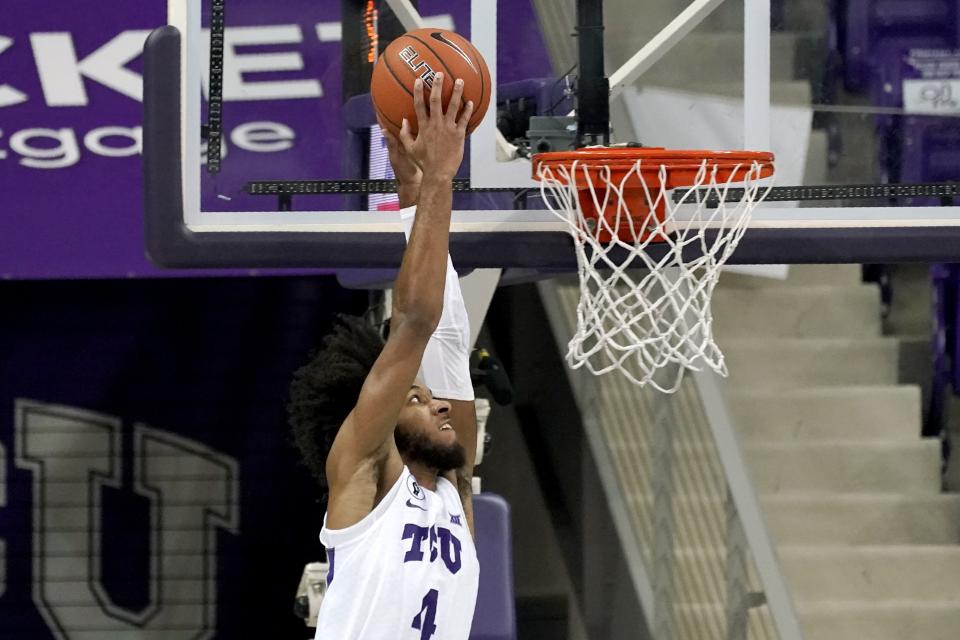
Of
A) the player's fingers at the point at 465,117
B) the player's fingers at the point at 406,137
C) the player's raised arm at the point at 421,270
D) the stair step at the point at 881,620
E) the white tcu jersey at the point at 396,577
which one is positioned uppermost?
the player's fingers at the point at 465,117

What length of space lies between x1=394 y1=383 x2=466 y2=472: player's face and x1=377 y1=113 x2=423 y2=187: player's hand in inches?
18.0

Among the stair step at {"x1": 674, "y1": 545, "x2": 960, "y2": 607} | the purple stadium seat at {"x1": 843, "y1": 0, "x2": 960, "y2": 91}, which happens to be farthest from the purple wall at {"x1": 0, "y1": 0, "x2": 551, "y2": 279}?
the stair step at {"x1": 674, "y1": 545, "x2": 960, "y2": 607}

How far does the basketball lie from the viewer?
327 cm

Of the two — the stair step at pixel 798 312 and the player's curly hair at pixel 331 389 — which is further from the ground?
the player's curly hair at pixel 331 389

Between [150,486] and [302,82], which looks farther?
[150,486]

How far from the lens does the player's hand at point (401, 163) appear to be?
3.37 m

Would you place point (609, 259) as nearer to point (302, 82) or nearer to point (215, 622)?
point (302, 82)

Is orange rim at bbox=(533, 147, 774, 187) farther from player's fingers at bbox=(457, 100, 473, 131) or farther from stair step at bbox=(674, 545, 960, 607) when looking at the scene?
stair step at bbox=(674, 545, 960, 607)

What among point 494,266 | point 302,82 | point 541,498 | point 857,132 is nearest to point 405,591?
point 494,266

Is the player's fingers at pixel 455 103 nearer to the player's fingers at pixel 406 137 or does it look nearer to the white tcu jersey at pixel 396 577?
the player's fingers at pixel 406 137

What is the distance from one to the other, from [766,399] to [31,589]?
3.46 meters

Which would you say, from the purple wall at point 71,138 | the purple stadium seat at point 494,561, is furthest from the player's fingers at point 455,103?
the purple wall at point 71,138

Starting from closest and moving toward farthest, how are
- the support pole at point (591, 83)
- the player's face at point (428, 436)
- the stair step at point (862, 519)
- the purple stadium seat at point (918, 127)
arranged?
1. the player's face at point (428, 436)
2. the support pole at point (591, 83)
3. the purple stadium seat at point (918, 127)
4. the stair step at point (862, 519)

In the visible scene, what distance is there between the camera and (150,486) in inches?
291
